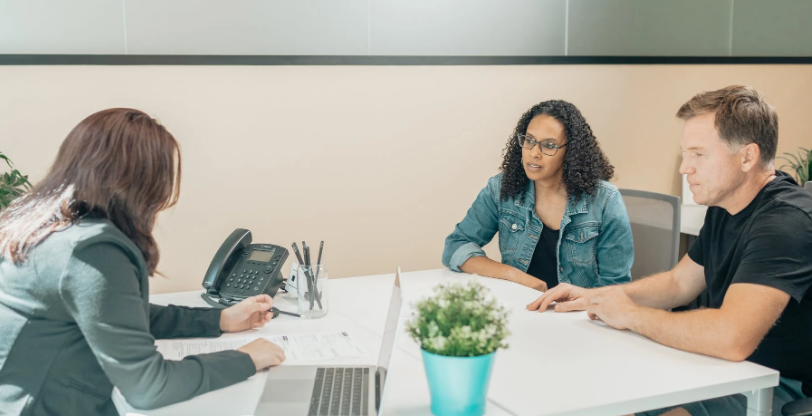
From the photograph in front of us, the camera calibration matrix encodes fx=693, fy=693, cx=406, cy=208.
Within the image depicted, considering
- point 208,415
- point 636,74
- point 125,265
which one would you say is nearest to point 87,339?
point 125,265

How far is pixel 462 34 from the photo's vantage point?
346 cm

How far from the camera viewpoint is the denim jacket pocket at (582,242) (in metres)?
2.39

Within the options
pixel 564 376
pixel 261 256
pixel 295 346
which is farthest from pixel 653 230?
pixel 295 346

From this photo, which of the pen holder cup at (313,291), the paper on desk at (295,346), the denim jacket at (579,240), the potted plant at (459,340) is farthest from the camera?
the denim jacket at (579,240)

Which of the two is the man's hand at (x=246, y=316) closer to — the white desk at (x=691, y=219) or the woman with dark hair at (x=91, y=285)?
the woman with dark hair at (x=91, y=285)

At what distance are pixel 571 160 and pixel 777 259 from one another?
1.01 m

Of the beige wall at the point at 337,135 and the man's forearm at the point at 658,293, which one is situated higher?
the beige wall at the point at 337,135

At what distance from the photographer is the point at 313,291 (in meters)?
1.87

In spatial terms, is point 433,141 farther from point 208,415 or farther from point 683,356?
point 208,415

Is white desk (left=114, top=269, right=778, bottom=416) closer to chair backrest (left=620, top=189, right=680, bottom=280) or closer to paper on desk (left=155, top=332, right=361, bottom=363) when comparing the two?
paper on desk (left=155, top=332, right=361, bottom=363)

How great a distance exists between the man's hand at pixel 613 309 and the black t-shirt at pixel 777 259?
0.25m

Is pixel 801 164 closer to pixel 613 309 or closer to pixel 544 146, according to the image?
pixel 544 146

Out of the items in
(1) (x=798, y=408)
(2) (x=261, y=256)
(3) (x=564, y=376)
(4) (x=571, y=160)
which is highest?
(4) (x=571, y=160)

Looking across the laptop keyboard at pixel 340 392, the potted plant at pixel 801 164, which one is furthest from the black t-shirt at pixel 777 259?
the potted plant at pixel 801 164
